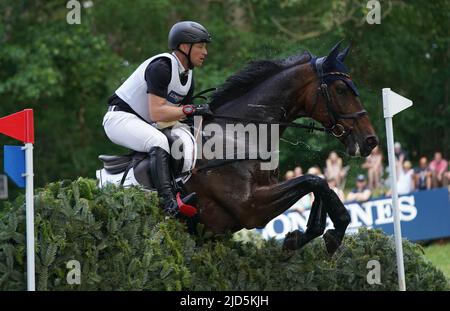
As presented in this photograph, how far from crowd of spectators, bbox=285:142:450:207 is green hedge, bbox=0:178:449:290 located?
6.31 m

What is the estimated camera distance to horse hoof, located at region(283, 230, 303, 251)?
6.98 meters

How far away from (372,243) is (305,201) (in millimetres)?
6969

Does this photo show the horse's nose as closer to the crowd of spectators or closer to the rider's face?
the rider's face

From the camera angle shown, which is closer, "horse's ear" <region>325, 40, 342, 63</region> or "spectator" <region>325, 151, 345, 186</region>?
"horse's ear" <region>325, 40, 342, 63</region>

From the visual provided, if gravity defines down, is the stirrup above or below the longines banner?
below

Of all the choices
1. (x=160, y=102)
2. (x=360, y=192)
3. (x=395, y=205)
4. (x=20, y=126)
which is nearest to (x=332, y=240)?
(x=395, y=205)

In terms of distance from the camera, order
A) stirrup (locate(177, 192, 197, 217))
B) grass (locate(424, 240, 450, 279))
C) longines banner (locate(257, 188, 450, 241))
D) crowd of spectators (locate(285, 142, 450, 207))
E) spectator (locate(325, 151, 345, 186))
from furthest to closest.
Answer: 1. spectator (locate(325, 151, 345, 186))
2. crowd of spectators (locate(285, 142, 450, 207))
3. longines banner (locate(257, 188, 450, 241))
4. grass (locate(424, 240, 450, 279))
5. stirrup (locate(177, 192, 197, 217))

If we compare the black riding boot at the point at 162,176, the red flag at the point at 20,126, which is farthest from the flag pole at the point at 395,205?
the red flag at the point at 20,126

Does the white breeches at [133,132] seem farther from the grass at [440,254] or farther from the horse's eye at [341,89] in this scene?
the grass at [440,254]

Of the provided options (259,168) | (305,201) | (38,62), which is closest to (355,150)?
(259,168)

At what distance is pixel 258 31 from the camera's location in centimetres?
2194

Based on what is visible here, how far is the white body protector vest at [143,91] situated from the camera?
6855mm

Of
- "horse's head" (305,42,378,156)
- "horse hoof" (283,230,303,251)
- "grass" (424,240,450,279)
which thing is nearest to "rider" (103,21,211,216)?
"horse's head" (305,42,378,156)

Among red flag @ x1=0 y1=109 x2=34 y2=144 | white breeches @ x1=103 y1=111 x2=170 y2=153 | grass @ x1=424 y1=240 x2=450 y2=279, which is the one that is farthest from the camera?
grass @ x1=424 y1=240 x2=450 y2=279
